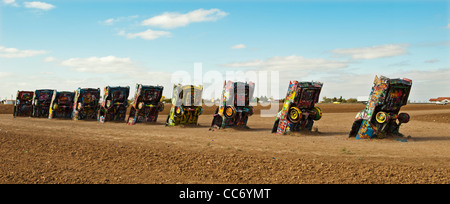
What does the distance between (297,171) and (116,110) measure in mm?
24047

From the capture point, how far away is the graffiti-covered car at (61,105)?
3619 cm

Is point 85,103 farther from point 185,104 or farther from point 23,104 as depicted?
point 185,104

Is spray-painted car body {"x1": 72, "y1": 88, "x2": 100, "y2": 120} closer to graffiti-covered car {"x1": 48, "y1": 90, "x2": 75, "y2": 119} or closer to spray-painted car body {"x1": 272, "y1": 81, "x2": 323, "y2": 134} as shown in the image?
graffiti-covered car {"x1": 48, "y1": 90, "x2": 75, "y2": 119}

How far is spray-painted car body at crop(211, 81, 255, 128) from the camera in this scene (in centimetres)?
2388

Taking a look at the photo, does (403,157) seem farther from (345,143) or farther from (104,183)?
(104,183)

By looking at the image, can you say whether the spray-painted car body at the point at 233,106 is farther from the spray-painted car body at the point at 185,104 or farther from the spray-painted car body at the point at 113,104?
the spray-painted car body at the point at 113,104

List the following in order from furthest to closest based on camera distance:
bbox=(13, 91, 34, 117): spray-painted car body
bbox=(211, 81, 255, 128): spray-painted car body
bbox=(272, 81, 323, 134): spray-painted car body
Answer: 1. bbox=(13, 91, 34, 117): spray-painted car body
2. bbox=(211, 81, 255, 128): spray-painted car body
3. bbox=(272, 81, 323, 134): spray-painted car body

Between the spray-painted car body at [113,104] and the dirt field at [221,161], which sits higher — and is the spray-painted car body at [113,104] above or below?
above

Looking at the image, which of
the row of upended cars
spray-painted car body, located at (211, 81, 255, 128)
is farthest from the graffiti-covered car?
spray-painted car body, located at (211, 81, 255, 128)

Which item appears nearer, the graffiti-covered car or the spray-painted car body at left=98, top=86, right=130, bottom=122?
the spray-painted car body at left=98, top=86, right=130, bottom=122

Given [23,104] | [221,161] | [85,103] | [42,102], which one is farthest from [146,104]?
[23,104]

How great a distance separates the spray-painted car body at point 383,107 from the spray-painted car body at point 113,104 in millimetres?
20581

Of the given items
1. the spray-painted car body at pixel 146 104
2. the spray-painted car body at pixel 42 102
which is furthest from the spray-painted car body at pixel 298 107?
the spray-painted car body at pixel 42 102
